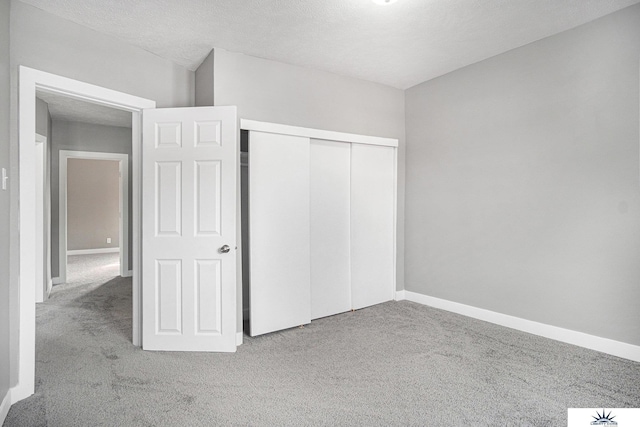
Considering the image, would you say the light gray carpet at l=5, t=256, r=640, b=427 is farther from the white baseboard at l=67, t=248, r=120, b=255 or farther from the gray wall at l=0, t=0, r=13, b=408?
the white baseboard at l=67, t=248, r=120, b=255

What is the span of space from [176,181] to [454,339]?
110 inches

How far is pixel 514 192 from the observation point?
3371mm

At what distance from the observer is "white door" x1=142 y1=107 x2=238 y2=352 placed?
291 cm

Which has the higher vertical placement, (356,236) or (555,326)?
(356,236)

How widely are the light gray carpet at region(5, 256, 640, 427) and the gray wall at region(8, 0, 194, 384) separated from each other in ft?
2.15

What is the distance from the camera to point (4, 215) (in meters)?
2.11

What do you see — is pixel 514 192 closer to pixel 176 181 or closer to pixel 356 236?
pixel 356 236

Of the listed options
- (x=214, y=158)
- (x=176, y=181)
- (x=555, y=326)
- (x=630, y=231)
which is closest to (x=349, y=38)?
(x=214, y=158)

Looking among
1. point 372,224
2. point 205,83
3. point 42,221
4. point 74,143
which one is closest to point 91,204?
point 74,143

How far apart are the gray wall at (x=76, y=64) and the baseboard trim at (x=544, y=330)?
3526 mm

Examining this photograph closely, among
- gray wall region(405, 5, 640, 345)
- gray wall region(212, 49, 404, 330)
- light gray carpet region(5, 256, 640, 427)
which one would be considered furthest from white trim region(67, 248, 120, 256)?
gray wall region(405, 5, 640, 345)

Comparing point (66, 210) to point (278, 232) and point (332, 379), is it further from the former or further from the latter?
point (332, 379)

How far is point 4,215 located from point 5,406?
1.12 metres

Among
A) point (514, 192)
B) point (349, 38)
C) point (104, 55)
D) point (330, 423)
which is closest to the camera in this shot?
point (330, 423)
